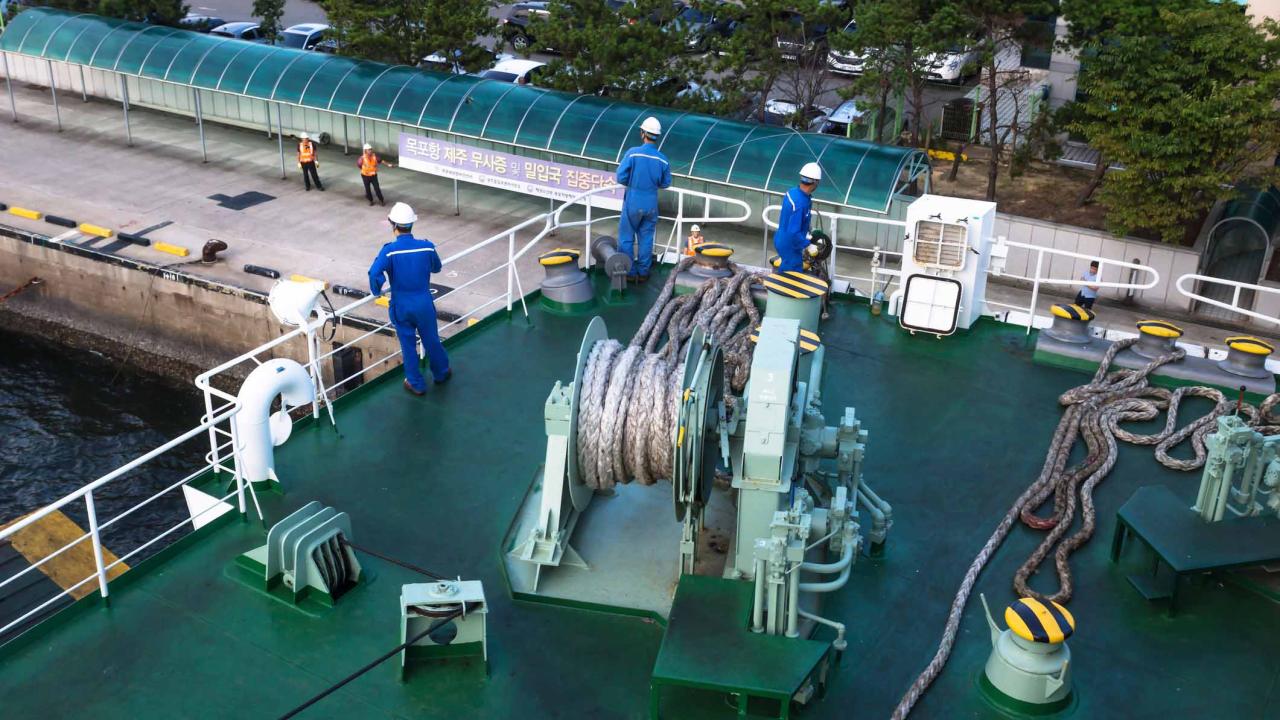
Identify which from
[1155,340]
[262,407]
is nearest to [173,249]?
[262,407]

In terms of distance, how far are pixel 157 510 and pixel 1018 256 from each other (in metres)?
17.4

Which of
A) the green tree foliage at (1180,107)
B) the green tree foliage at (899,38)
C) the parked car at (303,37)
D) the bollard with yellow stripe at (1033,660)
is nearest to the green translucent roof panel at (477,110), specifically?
the green tree foliage at (899,38)

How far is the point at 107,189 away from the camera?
27500 mm

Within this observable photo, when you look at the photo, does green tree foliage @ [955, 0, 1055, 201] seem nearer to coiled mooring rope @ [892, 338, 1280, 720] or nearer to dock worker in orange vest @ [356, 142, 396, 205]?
dock worker in orange vest @ [356, 142, 396, 205]

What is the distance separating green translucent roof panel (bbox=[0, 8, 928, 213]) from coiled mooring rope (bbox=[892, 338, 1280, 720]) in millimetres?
11143

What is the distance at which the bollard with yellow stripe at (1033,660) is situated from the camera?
316 inches

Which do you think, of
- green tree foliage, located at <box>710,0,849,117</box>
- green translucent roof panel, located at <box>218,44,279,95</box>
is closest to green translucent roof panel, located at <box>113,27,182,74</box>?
green translucent roof panel, located at <box>218,44,279,95</box>

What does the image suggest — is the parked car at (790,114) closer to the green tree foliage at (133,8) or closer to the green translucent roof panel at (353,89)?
the green translucent roof panel at (353,89)

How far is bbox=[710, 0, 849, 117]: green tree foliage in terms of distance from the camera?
89.5 ft

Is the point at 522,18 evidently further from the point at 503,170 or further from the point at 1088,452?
the point at 1088,452

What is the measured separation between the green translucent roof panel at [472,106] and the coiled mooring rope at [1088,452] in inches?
439

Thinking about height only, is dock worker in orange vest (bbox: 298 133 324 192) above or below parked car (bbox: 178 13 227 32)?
below

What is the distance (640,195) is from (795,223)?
2.26 meters

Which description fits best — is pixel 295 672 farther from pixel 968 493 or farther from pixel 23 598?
Result: pixel 23 598
